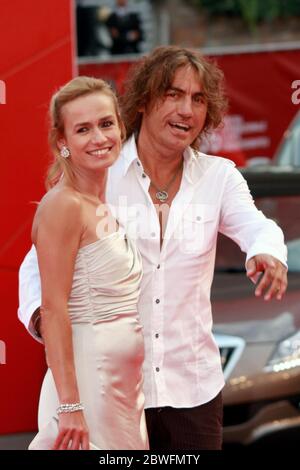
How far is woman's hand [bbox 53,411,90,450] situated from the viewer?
10.7ft

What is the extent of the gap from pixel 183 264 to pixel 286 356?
226cm

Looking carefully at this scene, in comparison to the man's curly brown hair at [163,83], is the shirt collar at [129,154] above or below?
below

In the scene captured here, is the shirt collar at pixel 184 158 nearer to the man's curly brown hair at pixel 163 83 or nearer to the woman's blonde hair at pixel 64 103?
the man's curly brown hair at pixel 163 83

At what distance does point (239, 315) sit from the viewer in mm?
6105

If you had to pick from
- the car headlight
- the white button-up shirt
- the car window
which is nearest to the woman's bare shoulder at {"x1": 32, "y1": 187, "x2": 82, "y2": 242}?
the white button-up shirt

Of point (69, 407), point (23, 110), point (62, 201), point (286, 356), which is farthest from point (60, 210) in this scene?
point (286, 356)

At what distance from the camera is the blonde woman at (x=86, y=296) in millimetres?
3295

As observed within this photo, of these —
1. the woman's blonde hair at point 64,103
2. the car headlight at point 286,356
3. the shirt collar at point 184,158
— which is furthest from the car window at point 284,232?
the woman's blonde hair at point 64,103

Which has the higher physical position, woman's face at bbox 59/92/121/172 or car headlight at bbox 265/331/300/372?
woman's face at bbox 59/92/121/172

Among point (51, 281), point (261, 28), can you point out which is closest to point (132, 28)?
point (261, 28)

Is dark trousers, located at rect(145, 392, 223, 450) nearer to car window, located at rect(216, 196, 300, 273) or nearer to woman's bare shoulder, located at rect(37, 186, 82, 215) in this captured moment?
woman's bare shoulder, located at rect(37, 186, 82, 215)

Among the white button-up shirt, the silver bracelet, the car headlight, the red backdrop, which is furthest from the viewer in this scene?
the car headlight

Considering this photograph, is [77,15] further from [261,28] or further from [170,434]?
[170,434]

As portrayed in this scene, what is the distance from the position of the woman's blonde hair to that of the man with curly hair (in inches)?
13.8
